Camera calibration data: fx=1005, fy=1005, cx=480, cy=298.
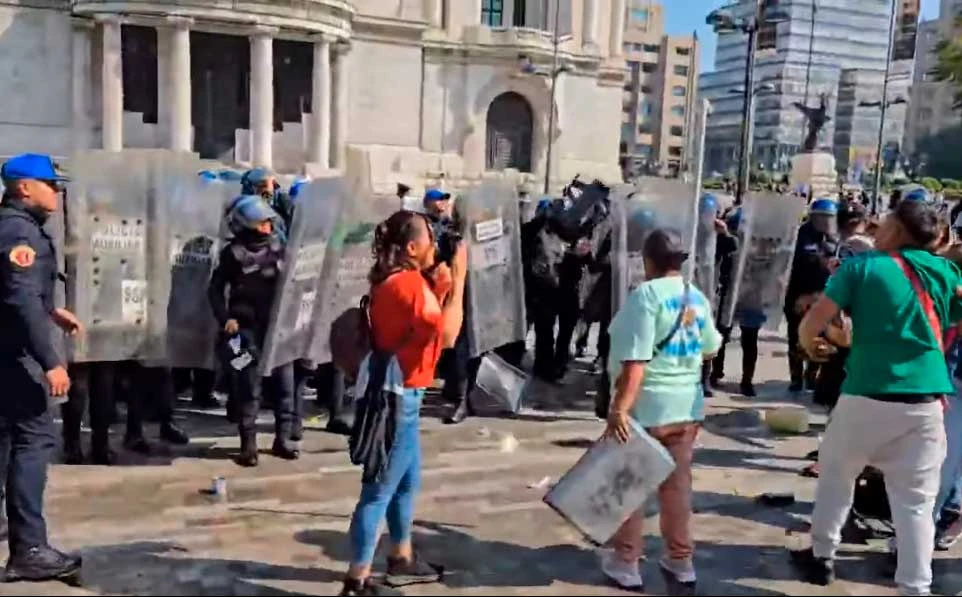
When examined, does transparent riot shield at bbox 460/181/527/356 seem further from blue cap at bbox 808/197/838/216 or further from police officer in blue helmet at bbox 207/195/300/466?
blue cap at bbox 808/197/838/216

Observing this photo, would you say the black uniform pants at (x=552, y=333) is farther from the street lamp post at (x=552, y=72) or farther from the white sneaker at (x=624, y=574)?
the street lamp post at (x=552, y=72)

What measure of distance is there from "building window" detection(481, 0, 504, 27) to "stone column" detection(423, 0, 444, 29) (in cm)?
350

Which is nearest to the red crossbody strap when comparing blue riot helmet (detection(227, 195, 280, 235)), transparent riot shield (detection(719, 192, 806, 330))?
blue riot helmet (detection(227, 195, 280, 235))

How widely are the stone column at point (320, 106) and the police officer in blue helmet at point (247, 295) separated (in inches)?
1206

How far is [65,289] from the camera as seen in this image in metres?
6.29

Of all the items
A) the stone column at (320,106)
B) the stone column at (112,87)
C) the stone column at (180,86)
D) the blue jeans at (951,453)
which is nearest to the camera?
the blue jeans at (951,453)

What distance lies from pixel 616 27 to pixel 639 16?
203 ft

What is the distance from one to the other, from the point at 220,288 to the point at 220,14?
97.6 ft

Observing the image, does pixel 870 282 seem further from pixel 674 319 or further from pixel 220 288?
pixel 220 288

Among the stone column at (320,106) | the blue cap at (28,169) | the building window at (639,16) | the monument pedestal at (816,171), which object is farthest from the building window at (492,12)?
the building window at (639,16)

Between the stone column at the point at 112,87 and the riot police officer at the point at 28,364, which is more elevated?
the stone column at the point at 112,87

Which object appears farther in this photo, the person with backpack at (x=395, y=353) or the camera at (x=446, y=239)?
the camera at (x=446, y=239)

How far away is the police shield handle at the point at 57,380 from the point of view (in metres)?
4.53

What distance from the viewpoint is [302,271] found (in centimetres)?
666
